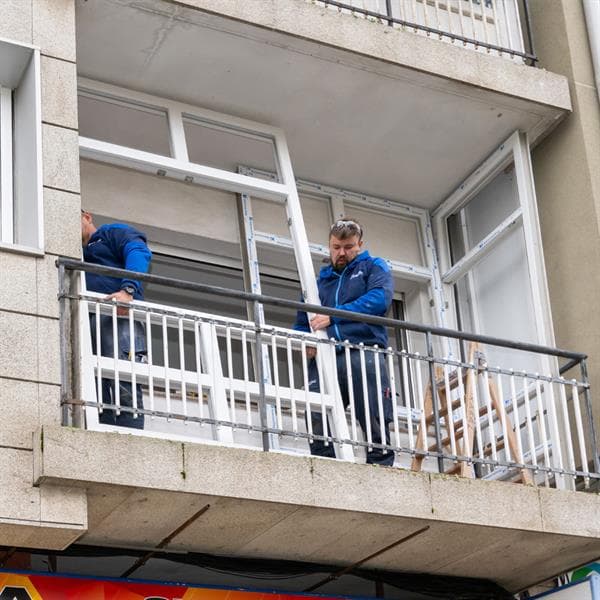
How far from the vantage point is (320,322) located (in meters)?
10.2

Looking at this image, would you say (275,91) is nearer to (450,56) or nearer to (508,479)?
(450,56)

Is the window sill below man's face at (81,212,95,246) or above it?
below

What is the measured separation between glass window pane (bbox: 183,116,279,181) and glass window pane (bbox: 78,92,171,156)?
21cm

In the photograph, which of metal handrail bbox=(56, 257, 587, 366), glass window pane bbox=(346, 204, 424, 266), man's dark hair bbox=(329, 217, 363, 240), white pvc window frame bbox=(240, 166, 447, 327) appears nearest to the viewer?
metal handrail bbox=(56, 257, 587, 366)

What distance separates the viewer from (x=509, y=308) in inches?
472

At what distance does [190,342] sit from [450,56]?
2.91 metres

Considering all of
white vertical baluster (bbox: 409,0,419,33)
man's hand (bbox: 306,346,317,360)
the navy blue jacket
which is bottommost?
man's hand (bbox: 306,346,317,360)

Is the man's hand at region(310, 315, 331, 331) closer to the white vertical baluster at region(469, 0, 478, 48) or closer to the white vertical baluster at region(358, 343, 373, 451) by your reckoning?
the white vertical baluster at region(358, 343, 373, 451)

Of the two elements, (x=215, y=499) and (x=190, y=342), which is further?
(x=190, y=342)

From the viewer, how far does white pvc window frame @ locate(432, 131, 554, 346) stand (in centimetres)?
1144

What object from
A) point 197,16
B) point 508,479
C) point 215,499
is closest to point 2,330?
point 215,499

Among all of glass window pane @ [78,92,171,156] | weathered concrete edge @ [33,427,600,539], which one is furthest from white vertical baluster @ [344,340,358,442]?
glass window pane @ [78,92,171,156]

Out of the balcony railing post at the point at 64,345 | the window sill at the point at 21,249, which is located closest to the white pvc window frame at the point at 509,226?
the balcony railing post at the point at 64,345

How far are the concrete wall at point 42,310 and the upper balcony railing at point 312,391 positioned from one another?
14 centimetres
